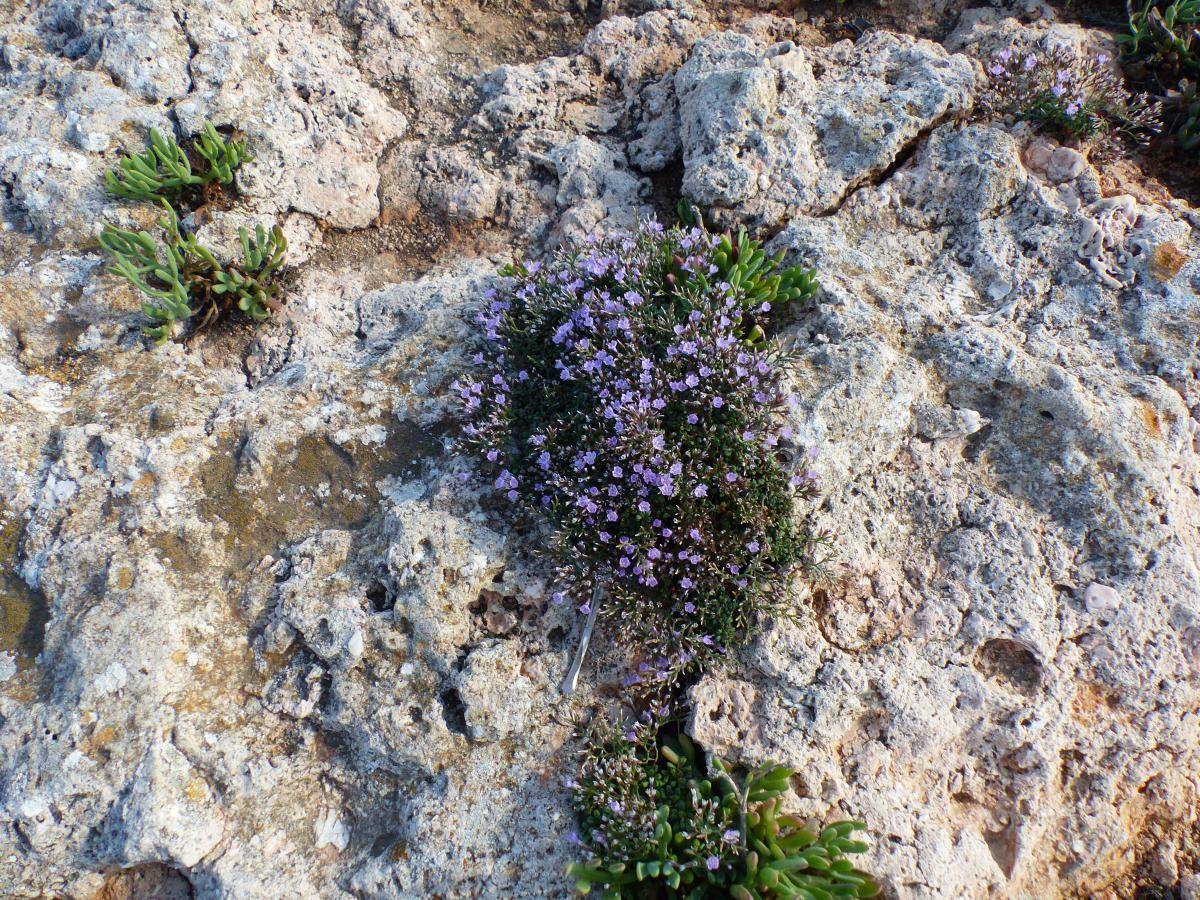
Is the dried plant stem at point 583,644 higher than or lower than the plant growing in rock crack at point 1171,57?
lower

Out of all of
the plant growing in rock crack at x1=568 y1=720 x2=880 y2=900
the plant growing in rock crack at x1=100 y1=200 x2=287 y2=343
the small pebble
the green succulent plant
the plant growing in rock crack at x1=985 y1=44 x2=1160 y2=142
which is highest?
the plant growing in rock crack at x1=985 y1=44 x2=1160 y2=142

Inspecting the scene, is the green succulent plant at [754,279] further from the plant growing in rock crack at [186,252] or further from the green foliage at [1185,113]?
the green foliage at [1185,113]

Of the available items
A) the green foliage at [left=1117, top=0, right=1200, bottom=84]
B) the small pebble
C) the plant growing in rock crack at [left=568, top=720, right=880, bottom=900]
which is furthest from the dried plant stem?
the green foliage at [left=1117, top=0, right=1200, bottom=84]

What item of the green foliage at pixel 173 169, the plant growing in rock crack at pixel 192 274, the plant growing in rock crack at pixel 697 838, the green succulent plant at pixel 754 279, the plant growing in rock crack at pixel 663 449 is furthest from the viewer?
the green foliage at pixel 173 169

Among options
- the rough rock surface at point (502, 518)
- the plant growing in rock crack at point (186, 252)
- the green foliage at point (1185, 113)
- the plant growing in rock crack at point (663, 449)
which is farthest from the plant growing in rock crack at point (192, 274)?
the green foliage at point (1185, 113)

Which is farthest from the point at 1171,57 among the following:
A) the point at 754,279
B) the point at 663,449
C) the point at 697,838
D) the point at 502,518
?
the point at 697,838

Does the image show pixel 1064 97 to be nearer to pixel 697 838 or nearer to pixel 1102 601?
pixel 1102 601

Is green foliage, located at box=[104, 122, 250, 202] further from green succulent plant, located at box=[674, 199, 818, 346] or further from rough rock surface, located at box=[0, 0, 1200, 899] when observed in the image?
green succulent plant, located at box=[674, 199, 818, 346]
